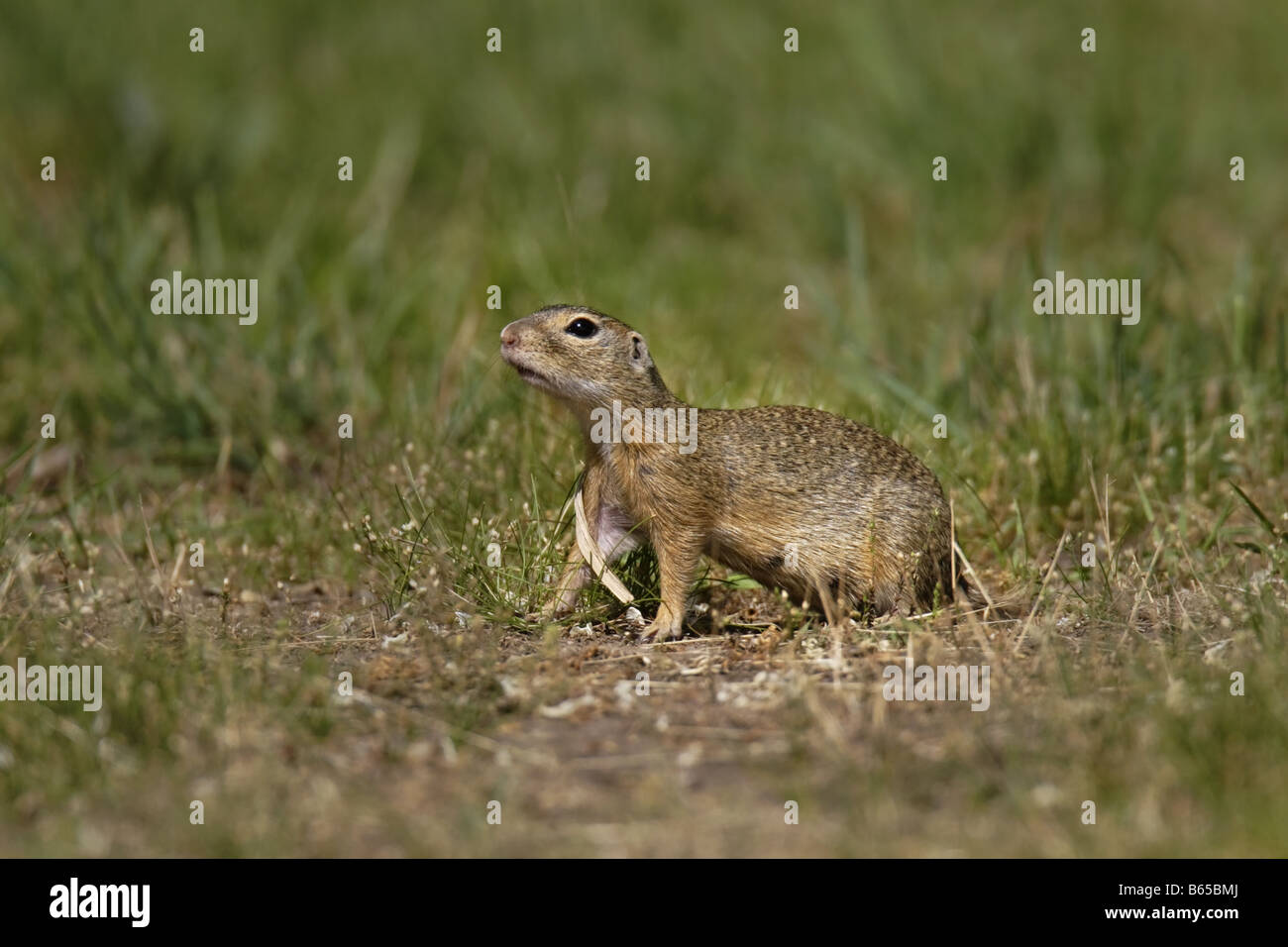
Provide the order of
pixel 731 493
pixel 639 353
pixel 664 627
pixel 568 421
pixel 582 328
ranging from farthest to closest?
1. pixel 568 421
2. pixel 639 353
3. pixel 582 328
4. pixel 731 493
5. pixel 664 627

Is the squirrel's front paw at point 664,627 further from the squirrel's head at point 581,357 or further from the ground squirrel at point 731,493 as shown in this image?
the squirrel's head at point 581,357

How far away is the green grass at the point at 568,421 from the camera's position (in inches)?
150

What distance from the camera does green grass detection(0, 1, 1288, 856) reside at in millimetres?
3805

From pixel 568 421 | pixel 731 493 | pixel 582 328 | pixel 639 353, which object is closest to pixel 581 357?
pixel 582 328

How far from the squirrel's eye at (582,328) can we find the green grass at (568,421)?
68 centimetres

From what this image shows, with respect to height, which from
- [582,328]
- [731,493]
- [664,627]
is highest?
[582,328]

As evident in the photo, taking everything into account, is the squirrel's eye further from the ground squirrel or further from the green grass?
the green grass

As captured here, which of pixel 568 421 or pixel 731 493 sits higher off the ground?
pixel 568 421

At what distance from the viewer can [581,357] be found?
527 cm

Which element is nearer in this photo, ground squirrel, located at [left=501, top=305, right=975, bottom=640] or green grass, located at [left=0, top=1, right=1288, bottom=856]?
green grass, located at [left=0, top=1, right=1288, bottom=856]

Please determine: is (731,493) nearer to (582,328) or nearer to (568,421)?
(582,328)

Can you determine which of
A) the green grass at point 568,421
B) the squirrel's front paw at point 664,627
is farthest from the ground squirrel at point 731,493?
the green grass at point 568,421

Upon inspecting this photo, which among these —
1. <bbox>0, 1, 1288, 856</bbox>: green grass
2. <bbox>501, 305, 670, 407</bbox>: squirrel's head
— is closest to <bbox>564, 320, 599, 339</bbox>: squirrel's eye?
<bbox>501, 305, 670, 407</bbox>: squirrel's head

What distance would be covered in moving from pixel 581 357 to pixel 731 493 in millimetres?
667
